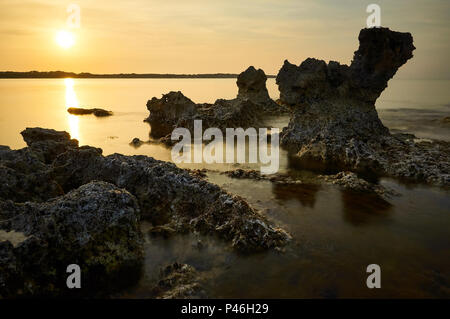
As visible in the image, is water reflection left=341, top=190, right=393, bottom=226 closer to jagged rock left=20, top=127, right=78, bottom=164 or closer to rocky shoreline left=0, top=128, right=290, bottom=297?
rocky shoreline left=0, top=128, right=290, bottom=297

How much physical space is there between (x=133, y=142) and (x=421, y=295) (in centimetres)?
2520

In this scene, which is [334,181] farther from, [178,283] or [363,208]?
[178,283]

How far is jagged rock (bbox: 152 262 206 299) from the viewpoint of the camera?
24.9 feet

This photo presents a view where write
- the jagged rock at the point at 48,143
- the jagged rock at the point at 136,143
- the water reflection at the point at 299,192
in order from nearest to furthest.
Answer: the water reflection at the point at 299,192, the jagged rock at the point at 48,143, the jagged rock at the point at 136,143

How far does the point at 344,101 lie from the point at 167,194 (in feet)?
56.9

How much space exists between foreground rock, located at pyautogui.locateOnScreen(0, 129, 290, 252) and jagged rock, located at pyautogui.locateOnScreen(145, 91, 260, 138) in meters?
19.5

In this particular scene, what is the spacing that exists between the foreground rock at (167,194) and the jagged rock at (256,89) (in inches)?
1470

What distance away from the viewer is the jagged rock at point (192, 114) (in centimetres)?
3400

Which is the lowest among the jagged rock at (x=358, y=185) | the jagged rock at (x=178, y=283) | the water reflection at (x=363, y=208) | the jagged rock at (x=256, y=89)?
the jagged rock at (x=178, y=283)

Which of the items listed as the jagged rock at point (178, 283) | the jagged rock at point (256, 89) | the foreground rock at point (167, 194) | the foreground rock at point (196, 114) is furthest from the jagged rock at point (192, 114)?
the jagged rock at point (178, 283)

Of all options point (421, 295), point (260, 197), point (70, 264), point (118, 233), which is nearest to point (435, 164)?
point (260, 197)

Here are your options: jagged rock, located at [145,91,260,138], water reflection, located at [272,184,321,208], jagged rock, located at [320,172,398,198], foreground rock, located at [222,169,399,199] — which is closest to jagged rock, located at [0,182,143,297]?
water reflection, located at [272,184,321,208]

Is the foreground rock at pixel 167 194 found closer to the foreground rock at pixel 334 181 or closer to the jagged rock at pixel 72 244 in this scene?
the jagged rock at pixel 72 244
